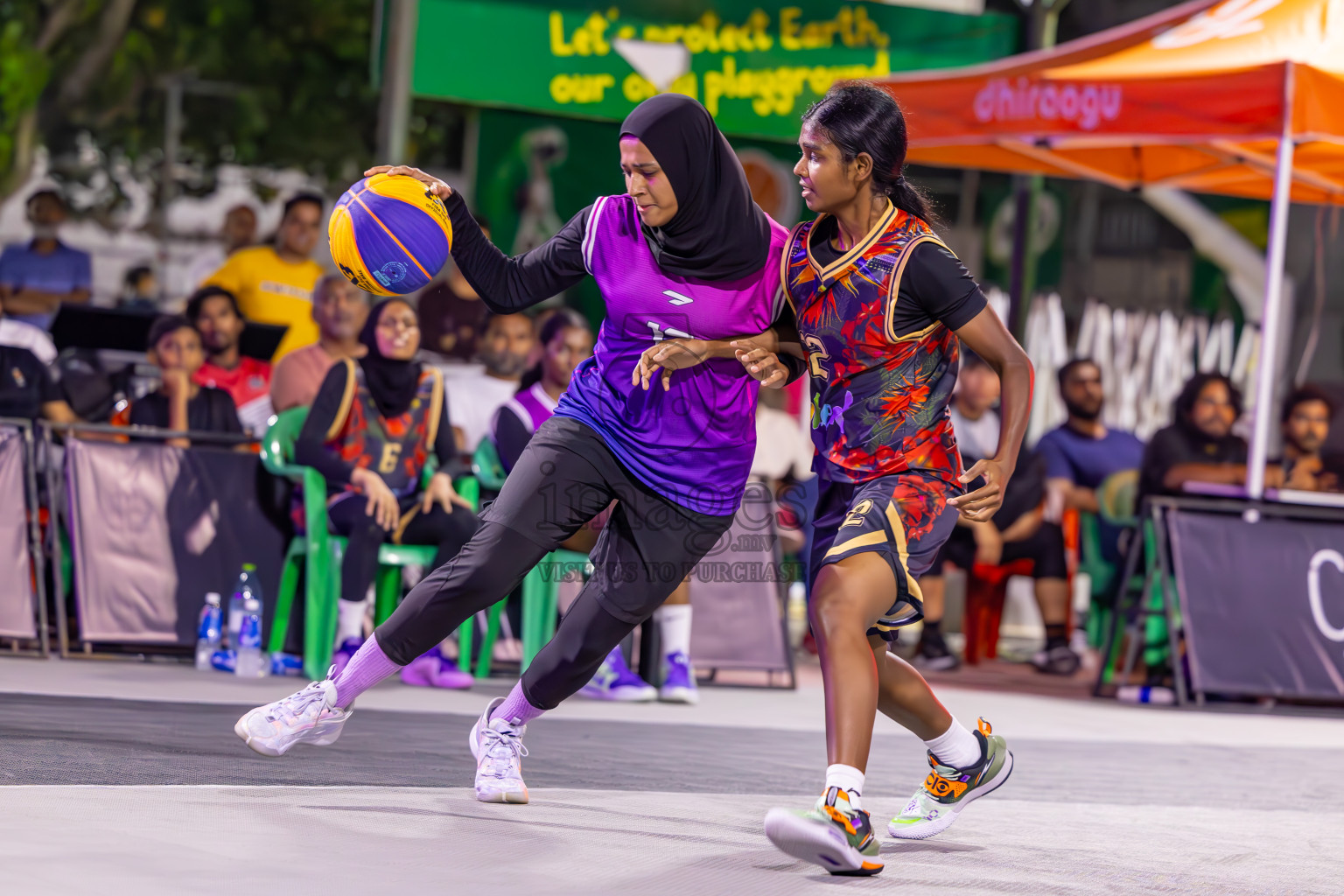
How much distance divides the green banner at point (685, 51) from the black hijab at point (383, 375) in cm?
407

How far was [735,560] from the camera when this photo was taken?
26.8 feet

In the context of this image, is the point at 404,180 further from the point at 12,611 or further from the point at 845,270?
the point at 12,611

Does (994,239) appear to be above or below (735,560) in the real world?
above

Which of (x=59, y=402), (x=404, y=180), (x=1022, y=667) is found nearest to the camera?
(x=404, y=180)

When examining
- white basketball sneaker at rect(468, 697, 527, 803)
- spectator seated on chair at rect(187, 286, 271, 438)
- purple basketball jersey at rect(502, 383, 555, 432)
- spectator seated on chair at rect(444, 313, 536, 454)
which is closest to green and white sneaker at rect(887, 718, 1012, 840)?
white basketball sneaker at rect(468, 697, 527, 803)

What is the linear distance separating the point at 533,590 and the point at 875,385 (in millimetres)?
3738

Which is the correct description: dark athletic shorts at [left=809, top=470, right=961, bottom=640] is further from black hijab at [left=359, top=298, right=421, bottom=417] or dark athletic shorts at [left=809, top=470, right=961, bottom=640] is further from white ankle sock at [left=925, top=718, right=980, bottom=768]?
black hijab at [left=359, top=298, right=421, bottom=417]

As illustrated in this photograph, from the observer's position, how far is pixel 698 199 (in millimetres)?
4141

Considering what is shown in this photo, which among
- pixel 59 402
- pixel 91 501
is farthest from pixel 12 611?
pixel 59 402

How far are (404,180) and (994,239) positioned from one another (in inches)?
419

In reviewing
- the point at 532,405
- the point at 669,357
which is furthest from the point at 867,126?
the point at 532,405

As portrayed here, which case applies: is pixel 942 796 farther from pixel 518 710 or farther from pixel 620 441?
pixel 620 441

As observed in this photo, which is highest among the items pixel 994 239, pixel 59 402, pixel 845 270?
pixel 994 239

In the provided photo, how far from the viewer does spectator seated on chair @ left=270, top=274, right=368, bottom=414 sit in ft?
24.8
